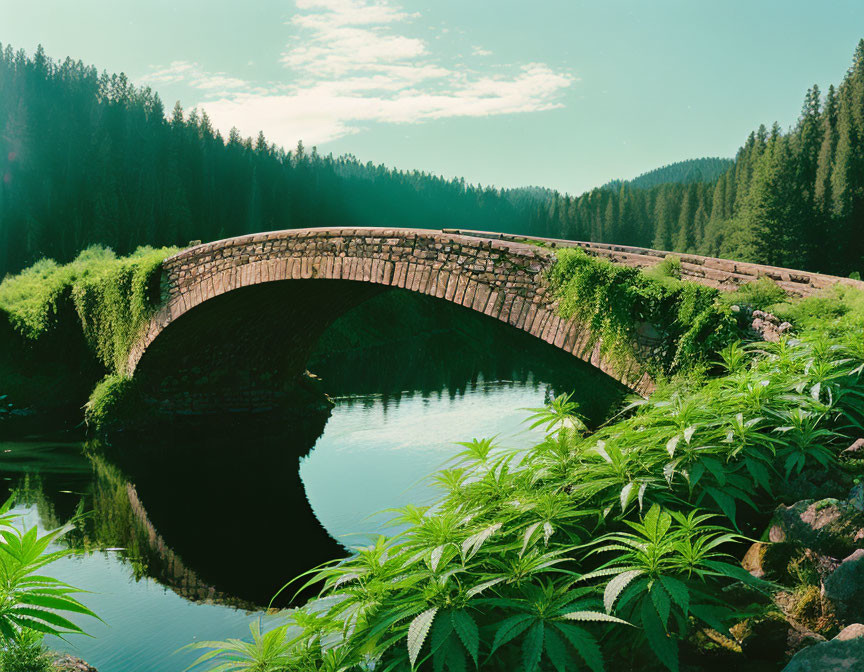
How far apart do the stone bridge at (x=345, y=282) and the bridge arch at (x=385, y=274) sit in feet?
0.06

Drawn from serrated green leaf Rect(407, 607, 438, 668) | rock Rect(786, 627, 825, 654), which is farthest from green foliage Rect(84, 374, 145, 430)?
rock Rect(786, 627, 825, 654)

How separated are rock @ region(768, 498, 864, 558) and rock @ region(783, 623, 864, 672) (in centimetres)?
61

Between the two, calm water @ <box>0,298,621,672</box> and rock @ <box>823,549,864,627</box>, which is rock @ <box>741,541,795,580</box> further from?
calm water @ <box>0,298,621,672</box>

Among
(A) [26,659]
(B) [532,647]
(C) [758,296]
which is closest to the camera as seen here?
(B) [532,647]

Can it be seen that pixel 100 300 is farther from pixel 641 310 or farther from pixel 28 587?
pixel 28 587

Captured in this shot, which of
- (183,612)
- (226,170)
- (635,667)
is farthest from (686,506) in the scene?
(226,170)

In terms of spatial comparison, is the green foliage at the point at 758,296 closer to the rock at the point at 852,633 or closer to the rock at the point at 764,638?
the rock at the point at 764,638

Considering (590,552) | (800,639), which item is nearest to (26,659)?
(590,552)

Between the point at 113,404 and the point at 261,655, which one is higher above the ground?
the point at 261,655

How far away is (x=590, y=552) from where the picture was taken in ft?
8.71

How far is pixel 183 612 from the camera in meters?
8.23

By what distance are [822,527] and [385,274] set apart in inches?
351

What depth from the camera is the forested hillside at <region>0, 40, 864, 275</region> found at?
47094 mm

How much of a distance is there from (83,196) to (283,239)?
49.5 m
